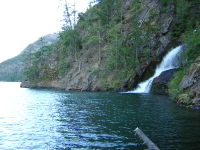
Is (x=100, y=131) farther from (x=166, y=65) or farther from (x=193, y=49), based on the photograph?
(x=166, y=65)

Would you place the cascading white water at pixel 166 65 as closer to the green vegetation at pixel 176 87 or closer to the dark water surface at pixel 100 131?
the green vegetation at pixel 176 87

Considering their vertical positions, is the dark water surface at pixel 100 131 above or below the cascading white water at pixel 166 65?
below

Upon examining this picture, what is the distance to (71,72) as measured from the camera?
273 ft

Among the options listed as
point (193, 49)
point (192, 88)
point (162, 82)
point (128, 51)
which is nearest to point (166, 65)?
point (162, 82)

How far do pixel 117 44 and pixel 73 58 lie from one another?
3037 centimetres

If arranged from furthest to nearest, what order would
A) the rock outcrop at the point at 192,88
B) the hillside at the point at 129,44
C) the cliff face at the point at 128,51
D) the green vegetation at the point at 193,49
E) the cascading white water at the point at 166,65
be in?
the cliff face at the point at 128,51
the hillside at the point at 129,44
the cascading white water at the point at 166,65
the green vegetation at the point at 193,49
the rock outcrop at the point at 192,88

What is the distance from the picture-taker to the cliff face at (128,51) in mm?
58969

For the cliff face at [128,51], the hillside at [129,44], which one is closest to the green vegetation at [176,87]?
the hillside at [129,44]

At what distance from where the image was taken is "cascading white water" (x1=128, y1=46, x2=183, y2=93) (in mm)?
50447

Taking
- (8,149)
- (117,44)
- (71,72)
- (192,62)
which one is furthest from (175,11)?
(8,149)

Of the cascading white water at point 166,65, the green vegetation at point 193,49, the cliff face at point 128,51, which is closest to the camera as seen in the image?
the green vegetation at point 193,49

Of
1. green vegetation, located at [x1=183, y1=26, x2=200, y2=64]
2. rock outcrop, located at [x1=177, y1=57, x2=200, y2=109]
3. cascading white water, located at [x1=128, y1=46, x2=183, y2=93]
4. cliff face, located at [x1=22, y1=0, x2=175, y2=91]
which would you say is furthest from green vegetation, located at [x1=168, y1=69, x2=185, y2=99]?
cliff face, located at [x1=22, y1=0, x2=175, y2=91]

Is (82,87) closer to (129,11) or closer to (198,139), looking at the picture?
Result: (129,11)

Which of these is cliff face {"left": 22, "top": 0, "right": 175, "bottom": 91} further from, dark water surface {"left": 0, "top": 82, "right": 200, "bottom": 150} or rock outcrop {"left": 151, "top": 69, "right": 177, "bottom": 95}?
dark water surface {"left": 0, "top": 82, "right": 200, "bottom": 150}
